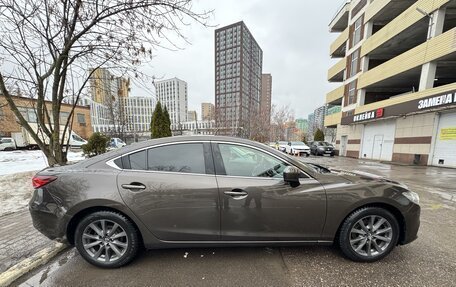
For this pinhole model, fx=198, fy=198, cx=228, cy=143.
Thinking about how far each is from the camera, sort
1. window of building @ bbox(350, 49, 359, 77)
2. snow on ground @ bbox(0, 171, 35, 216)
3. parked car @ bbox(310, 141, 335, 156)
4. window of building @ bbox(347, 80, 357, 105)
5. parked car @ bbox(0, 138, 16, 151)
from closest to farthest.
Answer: snow on ground @ bbox(0, 171, 35, 216), parked car @ bbox(0, 138, 16, 151), window of building @ bbox(350, 49, 359, 77), window of building @ bbox(347, 80, 357, 105), parked car @ bbox(310, 141, 335, 156)

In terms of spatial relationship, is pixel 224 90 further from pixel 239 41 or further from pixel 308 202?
pixel 308 202

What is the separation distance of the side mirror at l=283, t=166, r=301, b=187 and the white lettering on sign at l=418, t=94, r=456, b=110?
45.7ft

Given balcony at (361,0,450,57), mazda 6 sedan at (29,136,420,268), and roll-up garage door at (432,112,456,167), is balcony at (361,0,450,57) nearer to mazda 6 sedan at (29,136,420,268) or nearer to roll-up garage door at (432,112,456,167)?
roll-up garage door at (432,112,456,167)

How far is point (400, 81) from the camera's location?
16.9 meters

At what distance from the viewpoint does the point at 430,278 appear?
2152 millimetres

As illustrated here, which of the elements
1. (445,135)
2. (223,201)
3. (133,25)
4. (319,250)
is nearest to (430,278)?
(319,250)

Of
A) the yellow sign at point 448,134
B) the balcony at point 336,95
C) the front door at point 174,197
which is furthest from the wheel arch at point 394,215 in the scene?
the balcony at point 336,95

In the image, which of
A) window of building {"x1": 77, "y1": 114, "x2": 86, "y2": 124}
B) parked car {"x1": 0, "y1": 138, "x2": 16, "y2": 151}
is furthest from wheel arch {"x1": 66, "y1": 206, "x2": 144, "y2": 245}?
window of building {"x1": 77, "y1": 114, "x2": 86, "y2": 124}

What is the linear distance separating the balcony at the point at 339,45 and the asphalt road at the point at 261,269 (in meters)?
25.4

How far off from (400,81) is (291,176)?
21024mm

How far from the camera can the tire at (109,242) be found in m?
2.36

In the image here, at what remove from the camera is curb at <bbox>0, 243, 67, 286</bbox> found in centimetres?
215

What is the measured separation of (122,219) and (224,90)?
45.5 metres

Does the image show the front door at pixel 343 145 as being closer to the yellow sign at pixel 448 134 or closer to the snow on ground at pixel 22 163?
the yellow sign at pixel 448 134
